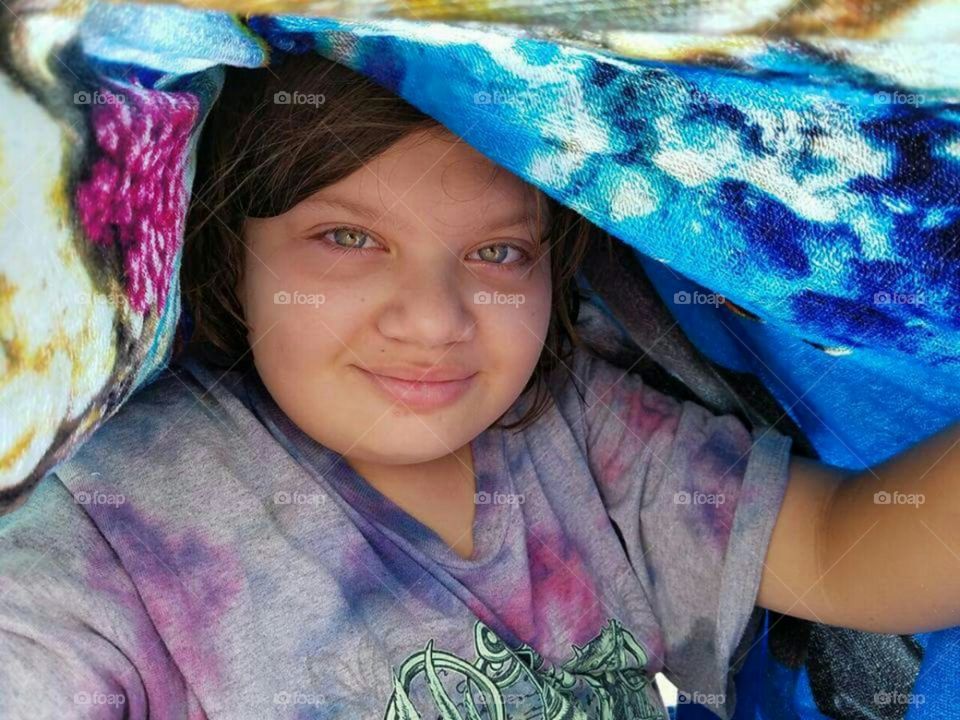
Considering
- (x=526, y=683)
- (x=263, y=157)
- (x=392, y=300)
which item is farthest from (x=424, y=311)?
(x=526, y=683)

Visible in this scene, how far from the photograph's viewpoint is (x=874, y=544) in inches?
34.0

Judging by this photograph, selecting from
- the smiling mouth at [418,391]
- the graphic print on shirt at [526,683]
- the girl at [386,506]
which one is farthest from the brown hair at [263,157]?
the graphic print on shirt at [526,683]

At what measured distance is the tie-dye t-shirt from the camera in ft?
2.41

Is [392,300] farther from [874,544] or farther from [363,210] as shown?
[874,544]

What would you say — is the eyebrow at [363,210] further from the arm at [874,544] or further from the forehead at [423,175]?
the arm at [874,544]

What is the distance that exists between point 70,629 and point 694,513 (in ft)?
1.69

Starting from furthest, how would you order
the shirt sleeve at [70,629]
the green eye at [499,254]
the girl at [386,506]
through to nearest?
the green eye at [499,254], the girl at [386,506], the shirt sleeve at [70,629]

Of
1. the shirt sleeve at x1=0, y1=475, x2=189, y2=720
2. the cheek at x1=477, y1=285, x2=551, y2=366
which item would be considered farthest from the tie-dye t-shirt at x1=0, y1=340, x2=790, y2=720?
the cheek at x1=477, y1=285, x2=551, y2=366

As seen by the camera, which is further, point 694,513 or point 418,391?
point 694,513

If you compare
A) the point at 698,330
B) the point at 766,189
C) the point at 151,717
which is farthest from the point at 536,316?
the point at 151,717

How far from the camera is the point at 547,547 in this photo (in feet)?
3.10

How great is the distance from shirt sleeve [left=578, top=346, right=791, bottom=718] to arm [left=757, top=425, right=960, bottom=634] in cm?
2

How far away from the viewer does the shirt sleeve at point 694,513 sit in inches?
36.9

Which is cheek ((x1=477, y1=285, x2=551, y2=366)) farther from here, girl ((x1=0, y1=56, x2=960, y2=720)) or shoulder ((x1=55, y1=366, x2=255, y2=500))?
shoulder ((x1=55, y1=366, x2=255, y2=500))
